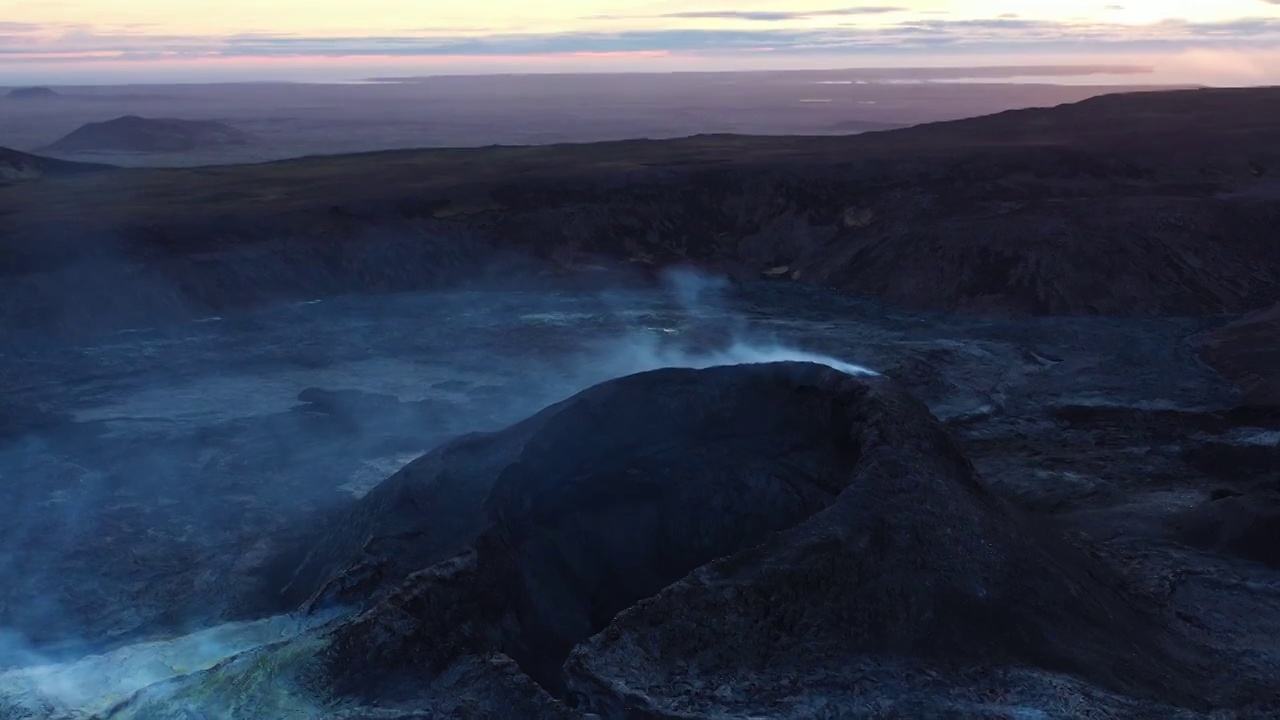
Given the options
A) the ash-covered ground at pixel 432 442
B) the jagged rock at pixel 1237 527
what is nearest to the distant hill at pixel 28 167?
the ash-covered ground at pixel 432 442

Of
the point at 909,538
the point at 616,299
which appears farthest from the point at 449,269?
the point at 909,538

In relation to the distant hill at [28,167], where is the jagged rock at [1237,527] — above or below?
below

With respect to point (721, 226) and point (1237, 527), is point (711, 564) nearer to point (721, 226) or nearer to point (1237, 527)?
point (1237, 527)

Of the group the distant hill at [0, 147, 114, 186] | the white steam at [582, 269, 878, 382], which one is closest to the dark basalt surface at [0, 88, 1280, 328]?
the distant hill at [0, 147, 114, 186]

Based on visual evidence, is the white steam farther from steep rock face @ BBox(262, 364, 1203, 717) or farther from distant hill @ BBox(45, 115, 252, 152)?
distant hill @ BBox(45, 115, 252, 152)

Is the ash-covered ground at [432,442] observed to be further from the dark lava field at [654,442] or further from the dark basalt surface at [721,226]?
the dark basalt surface at [721,226]

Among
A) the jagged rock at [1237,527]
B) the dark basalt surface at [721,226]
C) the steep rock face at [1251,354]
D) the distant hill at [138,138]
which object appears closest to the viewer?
the jagged rock at [1237,527]
